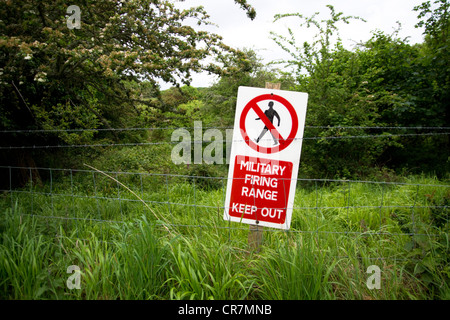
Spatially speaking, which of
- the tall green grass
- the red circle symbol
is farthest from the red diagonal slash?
the tall green grass

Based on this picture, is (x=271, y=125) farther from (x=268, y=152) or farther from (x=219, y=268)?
(x=219, y=268)

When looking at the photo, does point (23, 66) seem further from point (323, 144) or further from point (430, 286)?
point (323, 144)

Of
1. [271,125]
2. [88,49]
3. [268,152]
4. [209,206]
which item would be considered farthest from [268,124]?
[88,49]

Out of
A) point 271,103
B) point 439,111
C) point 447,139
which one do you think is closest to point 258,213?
point 271,103

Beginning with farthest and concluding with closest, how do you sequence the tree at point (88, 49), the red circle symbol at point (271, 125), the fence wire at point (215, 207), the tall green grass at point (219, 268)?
the tree at point (88, 49) → the fence wire at point (215, 207) → the red circle symbol at point (271, 125) → the tall green grass at point (219, 268)

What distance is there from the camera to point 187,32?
16.0 ft

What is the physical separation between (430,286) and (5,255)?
3.28 metres

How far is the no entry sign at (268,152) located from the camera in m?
2.36

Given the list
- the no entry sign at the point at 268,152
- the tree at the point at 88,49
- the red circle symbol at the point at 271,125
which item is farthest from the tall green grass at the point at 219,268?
the tree at the point at 88,49

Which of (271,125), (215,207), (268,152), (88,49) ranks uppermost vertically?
(88,49)

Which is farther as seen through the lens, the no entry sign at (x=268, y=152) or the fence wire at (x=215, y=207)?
the fence wire at (x=215, y=207)

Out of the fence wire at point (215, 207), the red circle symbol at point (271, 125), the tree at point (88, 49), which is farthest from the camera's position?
the tree at point (88, 49)

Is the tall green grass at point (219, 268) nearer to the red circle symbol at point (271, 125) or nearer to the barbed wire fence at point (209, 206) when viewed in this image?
the barbed wire fence at point (209, 206)

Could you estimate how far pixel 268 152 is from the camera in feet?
7.84
